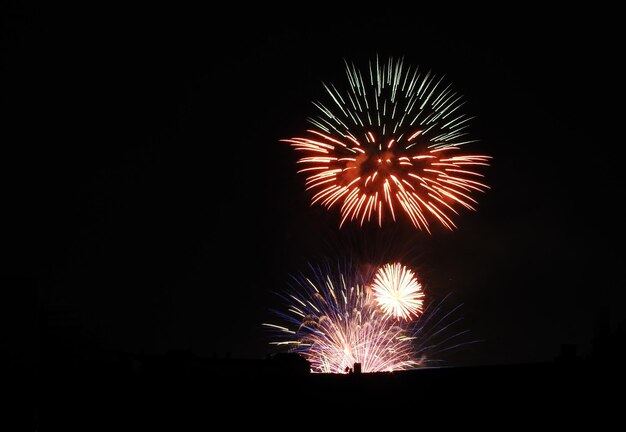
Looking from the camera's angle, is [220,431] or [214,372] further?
[214,372]

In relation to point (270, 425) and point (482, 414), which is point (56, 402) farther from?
point (482, 414)

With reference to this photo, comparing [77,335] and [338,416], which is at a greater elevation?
[77,335]

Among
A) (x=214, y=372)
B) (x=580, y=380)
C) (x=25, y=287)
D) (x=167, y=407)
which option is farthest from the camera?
(x=214, y=372)

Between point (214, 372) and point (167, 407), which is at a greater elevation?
point (214, 372)

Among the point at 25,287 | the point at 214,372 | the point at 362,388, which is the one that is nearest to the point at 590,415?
the point at 362,388

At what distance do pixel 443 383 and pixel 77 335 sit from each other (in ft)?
34.4

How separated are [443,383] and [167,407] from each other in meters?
5.29

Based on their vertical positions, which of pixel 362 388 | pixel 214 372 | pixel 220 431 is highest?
pixel 214 372

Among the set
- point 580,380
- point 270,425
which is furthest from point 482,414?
point 270,425

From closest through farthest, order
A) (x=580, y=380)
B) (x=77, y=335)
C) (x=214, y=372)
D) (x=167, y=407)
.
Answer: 1. (x=580, y=380)
2. (x=167, y=407)
3. (x=77, y=335)
4. (x=214, y=372)

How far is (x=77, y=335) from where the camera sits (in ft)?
64.2

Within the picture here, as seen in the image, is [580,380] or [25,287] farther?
[580,380]

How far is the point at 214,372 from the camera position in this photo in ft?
72.6

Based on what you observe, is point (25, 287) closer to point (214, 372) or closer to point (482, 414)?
point (482, 414)
